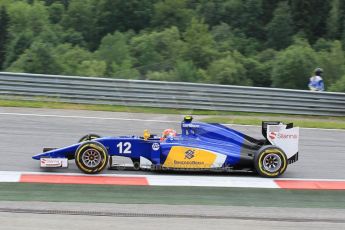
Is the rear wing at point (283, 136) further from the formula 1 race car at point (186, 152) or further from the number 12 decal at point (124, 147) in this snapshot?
the number 12 decal at point (124, 147)

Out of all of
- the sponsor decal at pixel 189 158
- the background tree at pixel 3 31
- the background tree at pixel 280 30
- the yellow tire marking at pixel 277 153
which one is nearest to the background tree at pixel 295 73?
the yellow tire marking at pixel 277 153

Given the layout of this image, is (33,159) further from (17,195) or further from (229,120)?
(229,120)

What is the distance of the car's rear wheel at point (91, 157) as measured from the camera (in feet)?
35.8

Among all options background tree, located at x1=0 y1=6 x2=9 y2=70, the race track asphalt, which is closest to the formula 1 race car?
the race track asphalt

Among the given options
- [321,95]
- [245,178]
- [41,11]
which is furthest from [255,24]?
[245,178]

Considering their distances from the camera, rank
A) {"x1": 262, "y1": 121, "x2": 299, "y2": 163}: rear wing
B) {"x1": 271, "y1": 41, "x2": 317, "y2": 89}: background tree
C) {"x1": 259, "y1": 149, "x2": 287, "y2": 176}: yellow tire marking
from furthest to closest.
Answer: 1. {"x1": 271, "y1": 41, "x2": 317, "y2": 89}: background tree
2. {"x1": 262, "y1": 121, "x2": 299, "y2": 163}: rear wing
3. {"x1": 259, "y1": 149, "x2": 287, "y2": 176}: yellow tire marking

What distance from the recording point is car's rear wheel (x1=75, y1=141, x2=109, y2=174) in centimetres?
1090

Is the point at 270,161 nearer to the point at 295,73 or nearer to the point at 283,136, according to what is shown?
the point at 283,136

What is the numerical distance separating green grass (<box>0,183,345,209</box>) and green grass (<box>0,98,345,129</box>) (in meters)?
6.60

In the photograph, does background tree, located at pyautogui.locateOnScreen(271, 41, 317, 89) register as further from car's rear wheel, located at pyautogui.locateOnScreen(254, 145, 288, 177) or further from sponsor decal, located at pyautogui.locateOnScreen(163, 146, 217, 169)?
sponsor decal, located at pyautogui.locateOnScreen(163, 146, 217, 169)

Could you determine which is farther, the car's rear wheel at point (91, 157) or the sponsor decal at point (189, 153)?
the sponsor decal at point (189, 153)

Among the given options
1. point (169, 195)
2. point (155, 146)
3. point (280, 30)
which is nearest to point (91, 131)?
point (155, 146)

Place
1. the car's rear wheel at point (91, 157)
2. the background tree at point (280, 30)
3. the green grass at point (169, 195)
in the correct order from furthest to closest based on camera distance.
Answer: the background tree at point (280, 30) → the car's rear wheel at point (91, 157) → the green grass at point (169, 195)

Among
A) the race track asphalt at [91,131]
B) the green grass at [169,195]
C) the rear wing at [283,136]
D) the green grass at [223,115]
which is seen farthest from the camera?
the green grass at [223,115]
